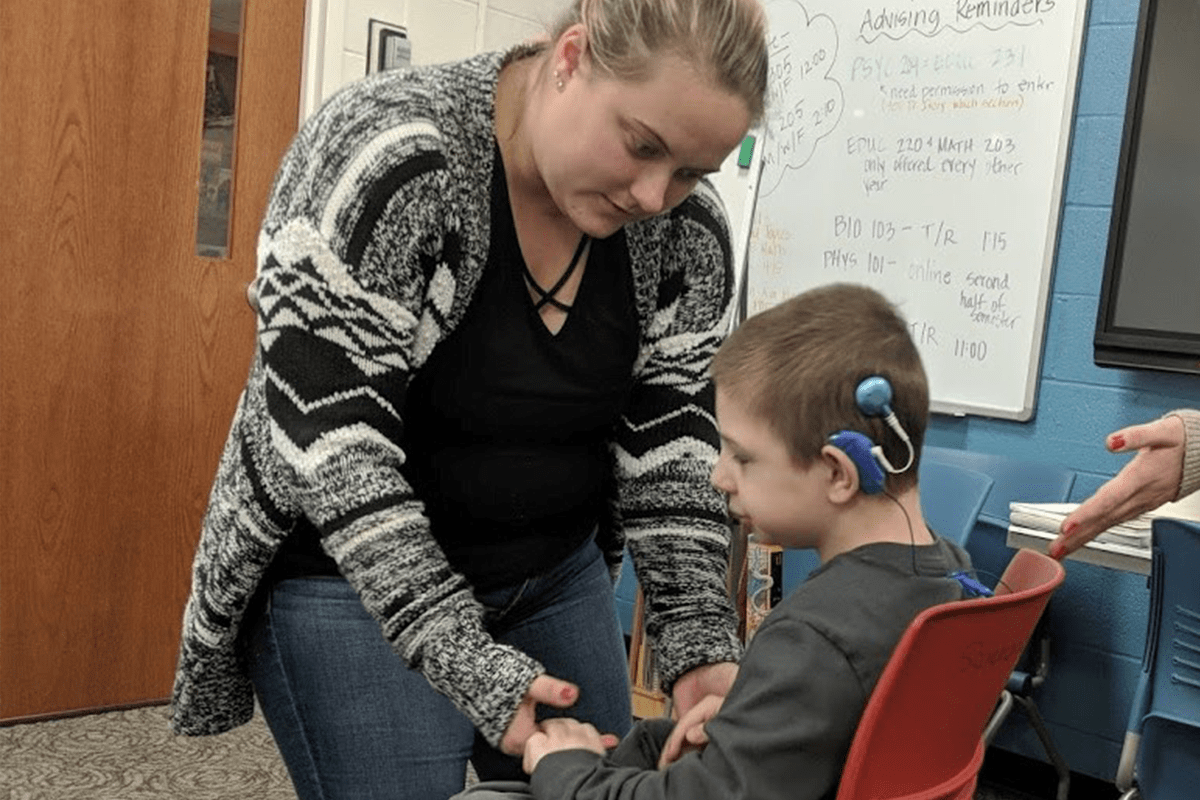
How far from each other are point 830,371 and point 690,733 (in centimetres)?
35

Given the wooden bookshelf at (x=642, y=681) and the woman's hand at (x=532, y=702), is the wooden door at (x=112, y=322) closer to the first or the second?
the wooden bookshelf at (x=642, y=681)

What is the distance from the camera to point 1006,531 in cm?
280

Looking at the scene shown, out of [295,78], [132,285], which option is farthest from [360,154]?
[295,78]

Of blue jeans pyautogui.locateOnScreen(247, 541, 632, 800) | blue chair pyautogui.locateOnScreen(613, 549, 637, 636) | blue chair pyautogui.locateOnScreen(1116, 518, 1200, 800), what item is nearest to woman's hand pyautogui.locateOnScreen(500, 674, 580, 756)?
blue jeans pyautogui.locateOnScreen(247, 541, 632, 800)

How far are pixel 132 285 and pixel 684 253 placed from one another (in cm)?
205

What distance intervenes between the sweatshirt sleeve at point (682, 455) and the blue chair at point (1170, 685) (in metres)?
0.89

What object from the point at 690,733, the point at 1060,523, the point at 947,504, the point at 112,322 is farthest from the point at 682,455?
the point at 112,322

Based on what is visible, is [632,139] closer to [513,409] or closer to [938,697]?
[513,409]

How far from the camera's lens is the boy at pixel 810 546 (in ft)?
3.42

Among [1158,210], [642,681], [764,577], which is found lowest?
[642,681]

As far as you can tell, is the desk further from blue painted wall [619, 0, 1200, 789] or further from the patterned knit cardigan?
the patterned knit cardigan

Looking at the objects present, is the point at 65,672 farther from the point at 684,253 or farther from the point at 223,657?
the point at 684,253

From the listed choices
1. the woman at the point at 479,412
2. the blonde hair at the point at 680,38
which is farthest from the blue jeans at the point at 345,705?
the blonde hair at the point at 680,38

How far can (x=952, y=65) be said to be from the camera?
3160 millimetres
